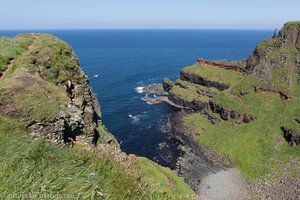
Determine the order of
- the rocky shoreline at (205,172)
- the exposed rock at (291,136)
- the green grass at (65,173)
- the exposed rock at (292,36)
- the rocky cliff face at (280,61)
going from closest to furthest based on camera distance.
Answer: the green grass at (65,173), the rocky shoreline at (205,172), the exposed rock at (291,136), the rocky cliff face at (280,61), the exposed rock at (292,36)

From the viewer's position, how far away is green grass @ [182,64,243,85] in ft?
410

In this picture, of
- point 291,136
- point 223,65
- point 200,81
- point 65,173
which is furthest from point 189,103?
point 65,173

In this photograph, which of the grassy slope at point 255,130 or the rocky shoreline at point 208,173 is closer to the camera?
the rocky shoreline at point 208,173

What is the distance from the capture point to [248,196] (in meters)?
65.8

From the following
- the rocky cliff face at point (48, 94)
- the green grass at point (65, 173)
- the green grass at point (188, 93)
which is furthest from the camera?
the green grass at point (188, 93)

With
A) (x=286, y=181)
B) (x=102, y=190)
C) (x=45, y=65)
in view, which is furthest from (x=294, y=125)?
(x=102, y=190)

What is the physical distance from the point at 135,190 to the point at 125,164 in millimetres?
1901

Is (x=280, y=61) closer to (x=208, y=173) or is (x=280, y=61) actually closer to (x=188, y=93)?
(x=188, y=93)

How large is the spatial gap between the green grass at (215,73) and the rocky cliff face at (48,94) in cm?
9615

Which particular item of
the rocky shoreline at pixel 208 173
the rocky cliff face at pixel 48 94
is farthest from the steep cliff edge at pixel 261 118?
the rocky cliff face at pixel 48 94

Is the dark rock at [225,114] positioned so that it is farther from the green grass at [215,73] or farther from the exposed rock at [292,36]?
the exposed rock at [292,36]

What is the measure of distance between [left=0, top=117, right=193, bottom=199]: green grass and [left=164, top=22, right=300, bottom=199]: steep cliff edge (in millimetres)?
59397

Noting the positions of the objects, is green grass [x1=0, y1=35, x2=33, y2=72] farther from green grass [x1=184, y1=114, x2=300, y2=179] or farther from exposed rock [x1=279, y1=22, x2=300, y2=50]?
exposed rock [x1=279, y1=22, x2=300, y2=50]

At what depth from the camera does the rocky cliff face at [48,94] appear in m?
21.7
